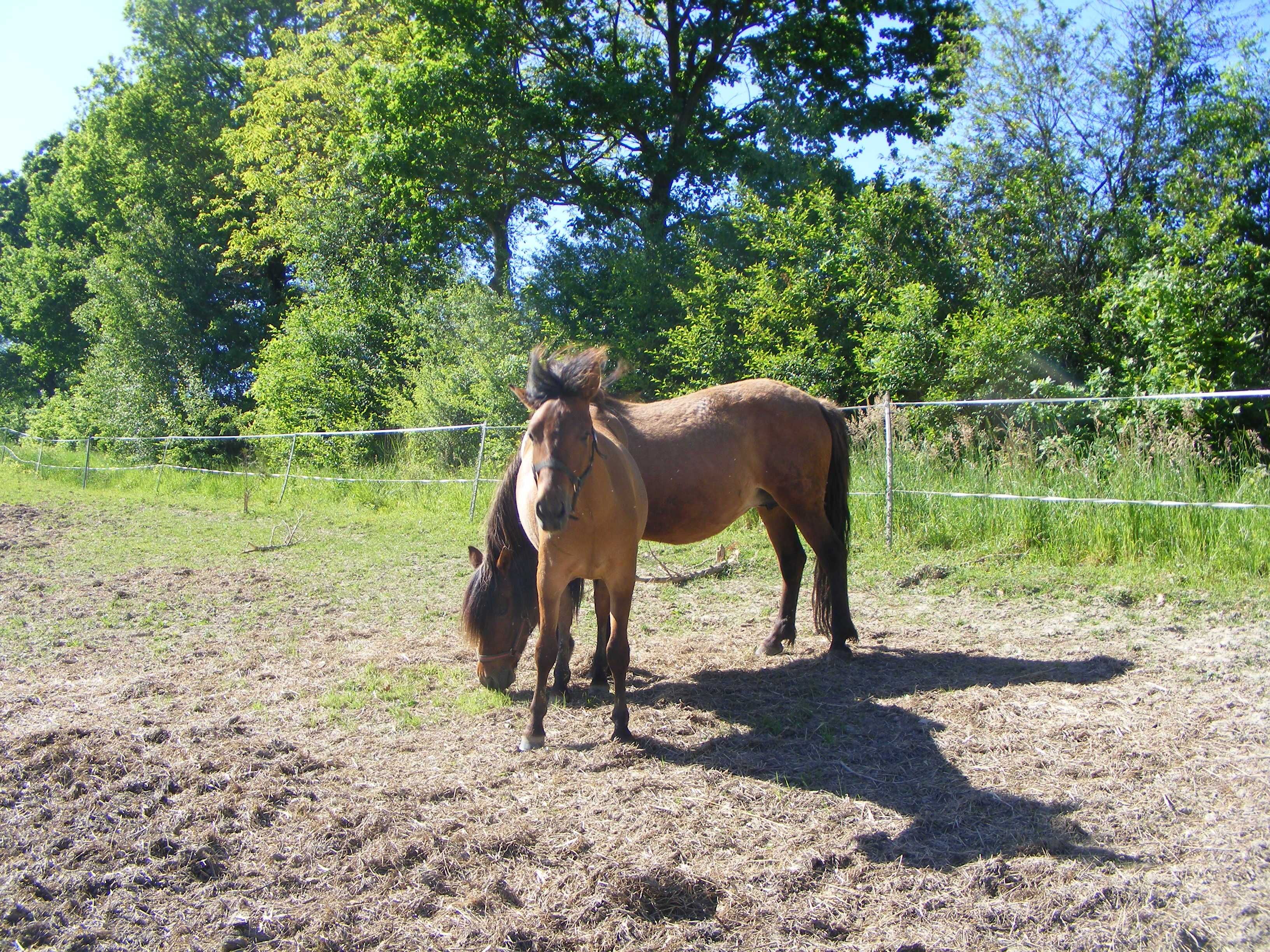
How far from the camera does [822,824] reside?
3.23m

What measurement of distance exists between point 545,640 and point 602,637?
76cm

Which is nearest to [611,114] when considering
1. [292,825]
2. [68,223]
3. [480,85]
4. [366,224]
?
[480,85]

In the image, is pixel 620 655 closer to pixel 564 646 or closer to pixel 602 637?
pixel 602 637

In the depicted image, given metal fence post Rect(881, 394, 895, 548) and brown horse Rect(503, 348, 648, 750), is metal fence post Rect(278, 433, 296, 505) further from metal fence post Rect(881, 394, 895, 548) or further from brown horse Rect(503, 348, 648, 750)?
brown horse Rect(503, 348, 648, 750)

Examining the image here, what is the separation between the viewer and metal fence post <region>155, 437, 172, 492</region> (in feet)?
58.1

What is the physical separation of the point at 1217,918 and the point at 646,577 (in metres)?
5.84

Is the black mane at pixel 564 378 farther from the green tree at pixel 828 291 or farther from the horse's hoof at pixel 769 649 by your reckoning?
the green tree at pixel 828 291

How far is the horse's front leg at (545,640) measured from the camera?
416cm

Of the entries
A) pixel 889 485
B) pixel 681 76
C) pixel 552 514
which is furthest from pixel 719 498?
pixel 681 76

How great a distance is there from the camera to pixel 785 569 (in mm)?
5973

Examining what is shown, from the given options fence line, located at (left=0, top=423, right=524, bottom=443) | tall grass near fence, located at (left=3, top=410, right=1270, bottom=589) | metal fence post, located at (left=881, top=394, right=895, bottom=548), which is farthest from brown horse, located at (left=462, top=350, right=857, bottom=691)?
fence line, located at (left=0, top=423, right=524, bottom=443)

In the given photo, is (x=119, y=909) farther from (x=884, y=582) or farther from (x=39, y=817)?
(x=884, y=582)

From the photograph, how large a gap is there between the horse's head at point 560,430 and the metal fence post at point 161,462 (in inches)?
603

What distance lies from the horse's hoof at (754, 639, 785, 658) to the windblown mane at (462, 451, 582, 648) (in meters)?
1.40
